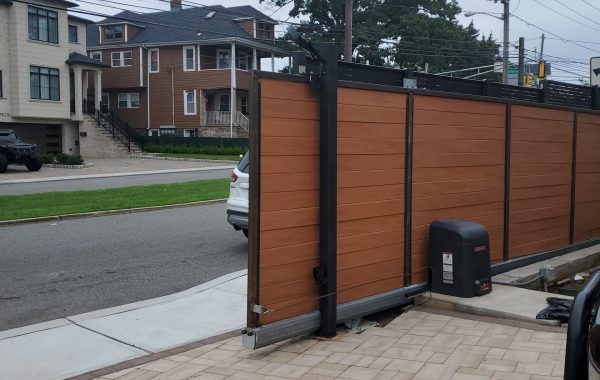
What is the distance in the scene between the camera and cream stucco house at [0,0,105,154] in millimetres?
36438

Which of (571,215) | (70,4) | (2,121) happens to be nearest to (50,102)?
(2,121)

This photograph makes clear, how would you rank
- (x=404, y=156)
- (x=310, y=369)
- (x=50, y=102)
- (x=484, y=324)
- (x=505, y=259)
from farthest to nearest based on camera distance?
(x=50, y=102), (x=505, y=259), (x=404, y=156), (x=484, y=324), (x=310, y=369)

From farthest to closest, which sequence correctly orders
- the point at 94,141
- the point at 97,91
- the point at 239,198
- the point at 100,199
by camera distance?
the point at 97,91
the point at 94,141
the point at 100,199
the point at 239,198

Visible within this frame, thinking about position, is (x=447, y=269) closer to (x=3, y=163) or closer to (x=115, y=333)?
(x=115, y=333)

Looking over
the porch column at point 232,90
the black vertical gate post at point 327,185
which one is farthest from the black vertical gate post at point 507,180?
the porch column at point 232,90

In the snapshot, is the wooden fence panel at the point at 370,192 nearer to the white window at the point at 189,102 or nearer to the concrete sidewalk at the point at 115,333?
the concrete sidewalk at the point at 115,333

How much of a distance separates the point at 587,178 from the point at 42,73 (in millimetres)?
35576

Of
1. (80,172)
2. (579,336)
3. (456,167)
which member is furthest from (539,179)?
(80,172)

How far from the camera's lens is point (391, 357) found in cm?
516

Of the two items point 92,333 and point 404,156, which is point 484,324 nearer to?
point 404,156

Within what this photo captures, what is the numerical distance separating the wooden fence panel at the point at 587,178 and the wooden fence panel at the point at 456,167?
2.47 m

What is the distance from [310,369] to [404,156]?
253cm

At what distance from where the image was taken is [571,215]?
959 cm

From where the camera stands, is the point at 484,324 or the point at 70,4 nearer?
the point at 484,324
